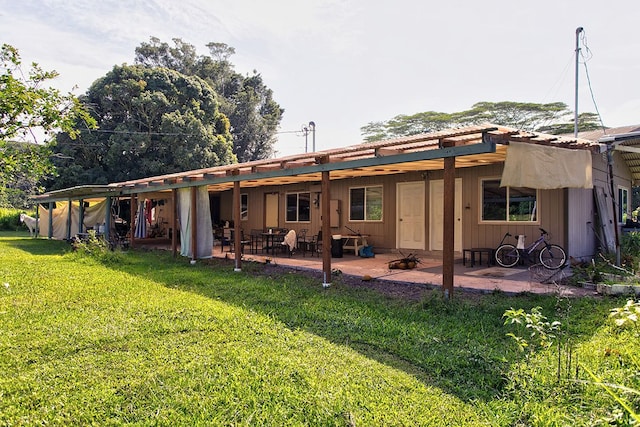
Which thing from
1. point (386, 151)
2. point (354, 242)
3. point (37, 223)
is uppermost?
point (386, 151)

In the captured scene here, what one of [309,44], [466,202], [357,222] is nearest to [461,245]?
[466,202]

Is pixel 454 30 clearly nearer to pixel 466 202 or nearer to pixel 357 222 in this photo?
pixel 466 202

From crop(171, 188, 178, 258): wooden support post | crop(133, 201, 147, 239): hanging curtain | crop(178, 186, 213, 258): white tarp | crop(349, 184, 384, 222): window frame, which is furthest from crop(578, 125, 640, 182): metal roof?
crop(133, 201, 147, 239): hanging curtain

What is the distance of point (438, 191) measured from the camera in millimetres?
9945

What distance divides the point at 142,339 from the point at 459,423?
3.13m

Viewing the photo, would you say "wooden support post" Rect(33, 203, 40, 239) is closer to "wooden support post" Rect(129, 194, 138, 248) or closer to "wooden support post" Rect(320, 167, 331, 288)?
"wooden support post" Rect(129, 194, 138, 248)

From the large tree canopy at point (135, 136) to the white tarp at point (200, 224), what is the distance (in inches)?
461

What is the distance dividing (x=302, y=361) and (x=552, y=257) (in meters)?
6.29

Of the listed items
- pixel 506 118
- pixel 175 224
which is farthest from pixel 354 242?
pixel 506 118

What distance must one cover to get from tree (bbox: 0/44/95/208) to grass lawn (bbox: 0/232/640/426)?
6.12ft

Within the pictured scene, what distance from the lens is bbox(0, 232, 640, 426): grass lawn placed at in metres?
2.71

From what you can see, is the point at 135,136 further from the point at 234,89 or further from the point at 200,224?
the point at 234,89

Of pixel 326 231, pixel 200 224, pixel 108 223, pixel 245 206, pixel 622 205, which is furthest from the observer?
pixel 245 206

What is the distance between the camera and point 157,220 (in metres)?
18.8
